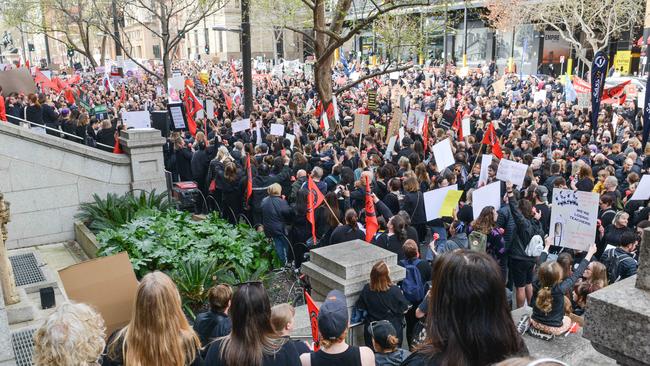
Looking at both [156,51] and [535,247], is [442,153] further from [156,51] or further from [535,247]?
[156,51]

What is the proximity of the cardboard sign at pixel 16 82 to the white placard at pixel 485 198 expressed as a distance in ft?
65.9

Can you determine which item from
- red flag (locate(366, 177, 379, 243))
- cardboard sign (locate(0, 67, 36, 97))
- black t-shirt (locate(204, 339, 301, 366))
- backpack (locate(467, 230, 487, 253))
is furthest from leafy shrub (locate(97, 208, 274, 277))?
cardboard sign (locate(0, 67, 36, 97))

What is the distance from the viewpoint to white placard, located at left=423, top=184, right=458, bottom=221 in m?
8.38

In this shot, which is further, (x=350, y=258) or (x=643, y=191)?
(x=643, y=191)

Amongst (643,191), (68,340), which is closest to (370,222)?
(643,191)

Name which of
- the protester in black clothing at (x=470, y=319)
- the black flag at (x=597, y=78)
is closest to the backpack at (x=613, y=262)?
the protester in black clothing at (x=470, y=319)

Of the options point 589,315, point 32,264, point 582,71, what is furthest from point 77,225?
point 582,71

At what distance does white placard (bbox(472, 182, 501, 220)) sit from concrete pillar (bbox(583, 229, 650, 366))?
5.27m

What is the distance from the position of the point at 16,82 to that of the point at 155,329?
22008 mm

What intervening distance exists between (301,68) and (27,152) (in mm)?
33616

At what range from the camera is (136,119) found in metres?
15.2

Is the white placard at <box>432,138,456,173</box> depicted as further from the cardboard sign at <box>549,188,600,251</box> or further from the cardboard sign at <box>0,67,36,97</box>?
the cardboard sign at <box>0,67,36,97</box>

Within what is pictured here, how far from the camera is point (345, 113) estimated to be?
72.6ft

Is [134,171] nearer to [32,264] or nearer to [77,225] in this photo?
[77,225]
